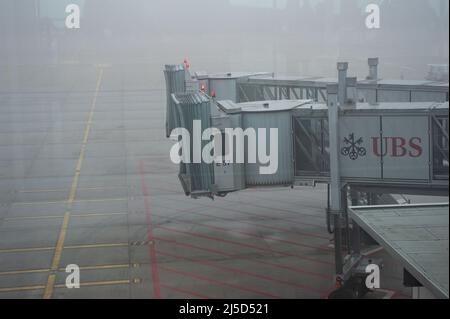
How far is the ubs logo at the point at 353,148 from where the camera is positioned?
12.9m

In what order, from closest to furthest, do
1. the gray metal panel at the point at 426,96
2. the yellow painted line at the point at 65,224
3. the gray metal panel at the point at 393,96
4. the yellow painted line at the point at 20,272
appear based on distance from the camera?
the yellow painted line at the point at 65,224, the yellow painted line at the point at 20,272, the gray metal panel at the point at 426,96, the gray metal panel at the point at 393,96

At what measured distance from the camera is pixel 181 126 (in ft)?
46.0

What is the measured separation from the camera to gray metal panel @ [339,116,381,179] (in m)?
12.8

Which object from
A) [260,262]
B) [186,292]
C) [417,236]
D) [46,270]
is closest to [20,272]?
[46,270]

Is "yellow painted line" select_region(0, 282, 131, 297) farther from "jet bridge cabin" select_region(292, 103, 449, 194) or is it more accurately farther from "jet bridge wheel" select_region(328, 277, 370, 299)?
"jet bridge cabin" select_region(292, 103, 449, 194)

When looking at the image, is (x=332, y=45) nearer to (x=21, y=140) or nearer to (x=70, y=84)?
(x=21, y=140)

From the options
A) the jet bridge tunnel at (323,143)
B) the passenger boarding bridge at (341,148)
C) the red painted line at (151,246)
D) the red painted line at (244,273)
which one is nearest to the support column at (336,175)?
the passenger boarding bridge at (341,148)

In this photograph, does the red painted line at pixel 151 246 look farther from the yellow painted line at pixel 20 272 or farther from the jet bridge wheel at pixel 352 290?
the jet bridge wheel at pixel 352 290

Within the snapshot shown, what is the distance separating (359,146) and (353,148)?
0.38 feet

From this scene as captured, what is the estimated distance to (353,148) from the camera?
42.4ft

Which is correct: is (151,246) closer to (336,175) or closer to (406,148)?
(336,175)

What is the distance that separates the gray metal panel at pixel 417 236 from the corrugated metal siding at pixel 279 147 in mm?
4006

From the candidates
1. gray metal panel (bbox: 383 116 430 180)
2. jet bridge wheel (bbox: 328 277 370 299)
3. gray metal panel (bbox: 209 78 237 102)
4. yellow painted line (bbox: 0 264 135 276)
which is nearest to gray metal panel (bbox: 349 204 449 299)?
jet bridge wheel (bbox: 328 277 370 299)

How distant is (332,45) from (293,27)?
1.98m
